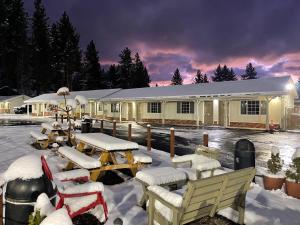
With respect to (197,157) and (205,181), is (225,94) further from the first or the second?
(205,181)

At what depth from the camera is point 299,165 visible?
5.80 metres

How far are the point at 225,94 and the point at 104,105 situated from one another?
18386mm

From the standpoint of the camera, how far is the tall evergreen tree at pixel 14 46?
66125mm

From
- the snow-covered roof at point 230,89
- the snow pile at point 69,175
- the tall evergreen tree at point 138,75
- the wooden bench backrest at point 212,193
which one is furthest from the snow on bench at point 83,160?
the tall evergreen tree at point 138,75

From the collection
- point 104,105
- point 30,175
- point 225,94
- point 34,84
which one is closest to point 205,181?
point 30,175

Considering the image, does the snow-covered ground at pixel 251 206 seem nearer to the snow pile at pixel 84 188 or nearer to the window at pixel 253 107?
the snow pile at pixel 84 188

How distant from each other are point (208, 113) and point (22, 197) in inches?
980

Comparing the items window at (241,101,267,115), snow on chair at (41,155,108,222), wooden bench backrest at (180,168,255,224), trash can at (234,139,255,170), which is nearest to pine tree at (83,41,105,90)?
window at (241,101,267,115)

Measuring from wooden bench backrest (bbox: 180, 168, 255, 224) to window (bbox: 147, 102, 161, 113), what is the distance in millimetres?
25836

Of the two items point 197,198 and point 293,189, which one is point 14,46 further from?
point 197,198

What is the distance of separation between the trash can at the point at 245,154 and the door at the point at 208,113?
20.4 metres

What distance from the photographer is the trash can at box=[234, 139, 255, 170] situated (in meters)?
6.56

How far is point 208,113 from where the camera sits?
27.2m

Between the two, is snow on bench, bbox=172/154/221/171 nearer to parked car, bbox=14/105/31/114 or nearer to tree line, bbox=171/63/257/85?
parked car, bbox=14/105/31/114
